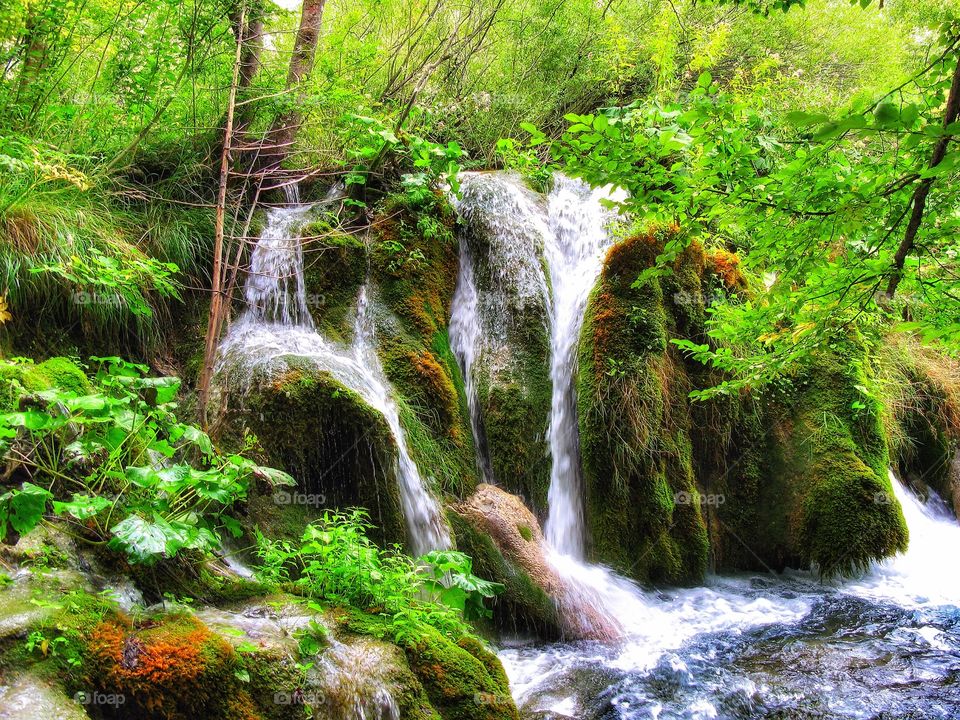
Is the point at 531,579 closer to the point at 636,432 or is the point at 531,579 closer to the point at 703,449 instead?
the point at 636,432

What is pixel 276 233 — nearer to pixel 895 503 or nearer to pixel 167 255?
pixel 167 255

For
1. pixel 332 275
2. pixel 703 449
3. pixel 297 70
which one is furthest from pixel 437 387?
pixel 297 70

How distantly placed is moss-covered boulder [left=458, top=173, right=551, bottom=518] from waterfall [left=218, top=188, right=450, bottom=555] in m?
1.26

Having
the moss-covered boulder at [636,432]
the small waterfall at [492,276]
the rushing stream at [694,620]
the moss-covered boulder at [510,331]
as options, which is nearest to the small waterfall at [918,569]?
the rushing stream at [694,620]

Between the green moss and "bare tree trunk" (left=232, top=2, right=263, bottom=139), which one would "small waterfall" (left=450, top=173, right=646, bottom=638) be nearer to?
the green moss

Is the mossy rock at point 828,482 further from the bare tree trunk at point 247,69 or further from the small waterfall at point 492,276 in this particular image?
the bare tree trunk at point 247,69

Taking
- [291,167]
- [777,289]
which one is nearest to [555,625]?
[777,289]

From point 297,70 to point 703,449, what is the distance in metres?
6.66

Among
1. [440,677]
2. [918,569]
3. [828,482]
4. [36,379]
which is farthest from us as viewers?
[828,482]

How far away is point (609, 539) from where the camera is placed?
6.16 m

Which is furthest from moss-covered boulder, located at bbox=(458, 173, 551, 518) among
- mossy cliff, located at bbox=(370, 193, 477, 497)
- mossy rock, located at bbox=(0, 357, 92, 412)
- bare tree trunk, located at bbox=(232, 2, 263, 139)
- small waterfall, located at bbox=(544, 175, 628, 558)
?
mossy rock, located at bbox=(0, 357, 92, 412)

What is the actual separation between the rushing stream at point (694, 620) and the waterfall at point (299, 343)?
1.17 m

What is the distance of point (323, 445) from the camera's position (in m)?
5.02

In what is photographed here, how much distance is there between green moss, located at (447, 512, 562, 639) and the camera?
199 inches
